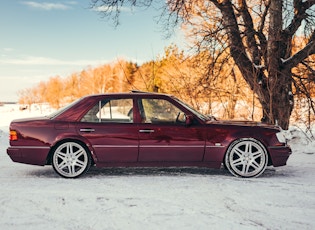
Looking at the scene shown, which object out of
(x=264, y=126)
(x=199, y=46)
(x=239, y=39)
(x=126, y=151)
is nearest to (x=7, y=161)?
(x=126, y=151)

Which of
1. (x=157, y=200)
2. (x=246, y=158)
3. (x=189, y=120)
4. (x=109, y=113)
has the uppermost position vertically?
(x=109, y=113)

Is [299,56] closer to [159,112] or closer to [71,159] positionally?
[159,112]

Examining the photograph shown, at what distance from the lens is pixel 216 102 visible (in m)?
13.9

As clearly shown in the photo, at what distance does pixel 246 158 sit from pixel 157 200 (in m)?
2.20

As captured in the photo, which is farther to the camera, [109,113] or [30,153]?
[109,113]

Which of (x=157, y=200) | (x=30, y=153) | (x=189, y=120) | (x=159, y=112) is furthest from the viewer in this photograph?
(x=159, y=112)

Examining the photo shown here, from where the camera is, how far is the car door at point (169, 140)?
5.84 m

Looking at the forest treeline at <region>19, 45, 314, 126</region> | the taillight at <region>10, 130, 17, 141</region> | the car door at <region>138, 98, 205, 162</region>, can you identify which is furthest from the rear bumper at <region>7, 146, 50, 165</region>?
the forest treeline at <region>19, 45, 314, 126</region>

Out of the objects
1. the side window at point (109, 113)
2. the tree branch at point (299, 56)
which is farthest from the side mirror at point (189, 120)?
the tree branch at point (299, 56)

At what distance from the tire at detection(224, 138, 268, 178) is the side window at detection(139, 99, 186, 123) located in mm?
1005

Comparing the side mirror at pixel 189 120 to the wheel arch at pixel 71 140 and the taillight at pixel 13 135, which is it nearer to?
the wheel arch at pixel 71 140

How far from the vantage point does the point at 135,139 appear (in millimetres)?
5832

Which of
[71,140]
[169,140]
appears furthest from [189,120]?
[71,140]

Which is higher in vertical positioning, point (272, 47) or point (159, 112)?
point (272, 47)
